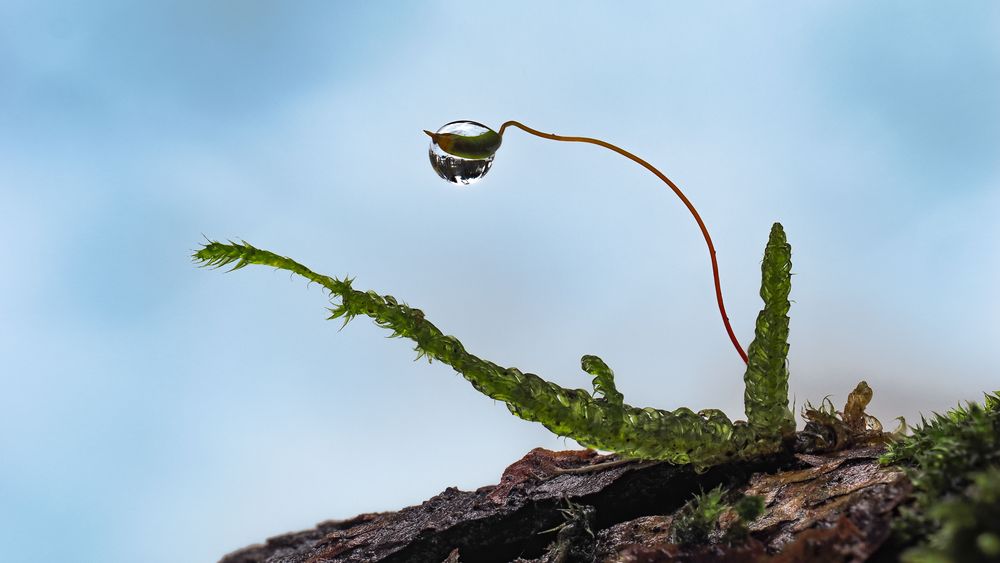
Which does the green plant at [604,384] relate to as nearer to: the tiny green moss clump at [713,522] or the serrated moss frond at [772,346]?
the serrated moss frond at [772,346]

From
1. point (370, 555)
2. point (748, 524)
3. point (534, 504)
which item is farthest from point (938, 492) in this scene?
point (370, 555)

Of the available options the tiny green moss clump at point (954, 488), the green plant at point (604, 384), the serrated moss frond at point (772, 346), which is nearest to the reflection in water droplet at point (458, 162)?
the green plant at point (604, 384)

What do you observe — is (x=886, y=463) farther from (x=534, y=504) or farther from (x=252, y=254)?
(x=252, y=254)

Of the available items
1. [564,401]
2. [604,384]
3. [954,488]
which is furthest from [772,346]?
[954,488]

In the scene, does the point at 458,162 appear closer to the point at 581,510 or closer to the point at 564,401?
the point at 564,401

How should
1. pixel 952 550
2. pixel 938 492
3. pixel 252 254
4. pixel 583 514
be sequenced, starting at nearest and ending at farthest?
pixel 952 550, pixel 938 492, pixel 252 254, pixel 583 514
